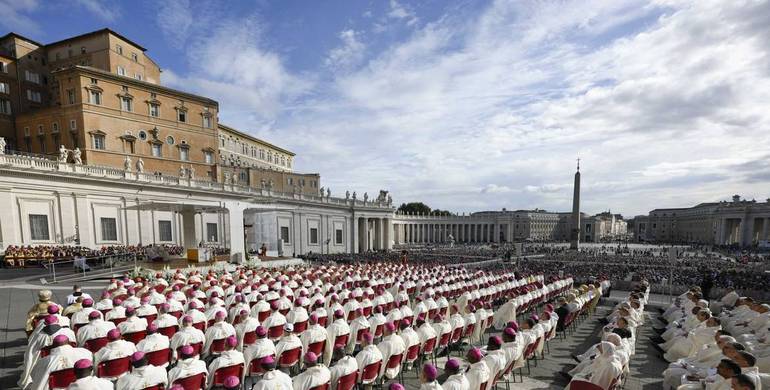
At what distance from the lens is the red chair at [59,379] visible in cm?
616

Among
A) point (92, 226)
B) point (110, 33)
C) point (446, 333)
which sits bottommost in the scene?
point (446, 333)

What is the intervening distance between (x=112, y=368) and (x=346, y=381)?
449 cm

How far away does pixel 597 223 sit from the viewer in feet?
567

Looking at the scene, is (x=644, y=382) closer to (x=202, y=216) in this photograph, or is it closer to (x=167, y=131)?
(x=202, y=216)

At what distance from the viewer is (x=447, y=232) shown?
11775cm

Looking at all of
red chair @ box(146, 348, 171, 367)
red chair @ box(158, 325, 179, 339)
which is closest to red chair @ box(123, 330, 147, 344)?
red chair @ box(158, 325, 179, 339)

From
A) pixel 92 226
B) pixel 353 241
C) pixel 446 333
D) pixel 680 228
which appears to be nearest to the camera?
pixel 446 333

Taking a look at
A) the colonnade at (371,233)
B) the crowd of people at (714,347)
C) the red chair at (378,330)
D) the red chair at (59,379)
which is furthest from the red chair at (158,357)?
the colonnade at (371,233)

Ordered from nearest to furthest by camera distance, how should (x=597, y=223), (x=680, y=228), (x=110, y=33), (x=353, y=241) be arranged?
(x=110, y=33)
(x=353, y=241)
(x=680, y=228)
(x=597, y=223)

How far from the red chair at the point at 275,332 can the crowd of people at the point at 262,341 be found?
3 cm

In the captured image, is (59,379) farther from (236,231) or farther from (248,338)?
(236,231)

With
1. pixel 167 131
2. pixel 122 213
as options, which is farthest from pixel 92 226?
pixel 167 131

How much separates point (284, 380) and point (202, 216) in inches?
1561

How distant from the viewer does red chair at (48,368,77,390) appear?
6156 millimetres
